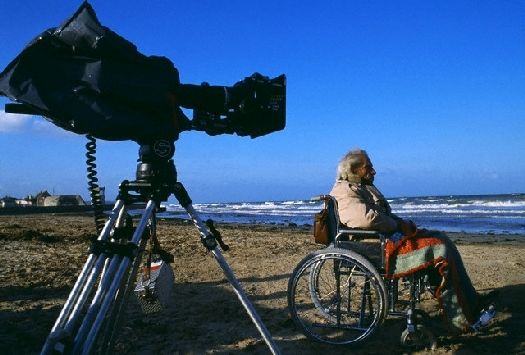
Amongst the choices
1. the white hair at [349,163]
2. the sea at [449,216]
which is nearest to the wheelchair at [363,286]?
the white hair at [349,163]

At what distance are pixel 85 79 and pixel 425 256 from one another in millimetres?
2631

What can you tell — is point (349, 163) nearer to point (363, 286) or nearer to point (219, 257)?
point (363, 286)

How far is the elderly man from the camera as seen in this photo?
3219 millimetres

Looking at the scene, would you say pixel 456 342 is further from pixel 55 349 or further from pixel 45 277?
pixel 45 277

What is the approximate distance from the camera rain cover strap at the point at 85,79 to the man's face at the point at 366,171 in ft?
7.70

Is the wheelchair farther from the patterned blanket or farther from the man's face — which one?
the man's face

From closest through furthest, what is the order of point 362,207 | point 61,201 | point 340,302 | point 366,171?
1. point 362,207
2. point 340,302
3. point 366,171
4. point 61,201

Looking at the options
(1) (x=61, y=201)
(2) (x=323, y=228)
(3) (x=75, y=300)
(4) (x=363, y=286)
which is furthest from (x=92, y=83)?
(1) (x=61, y=201)

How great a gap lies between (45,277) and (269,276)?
3.07m

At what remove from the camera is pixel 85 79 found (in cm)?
197

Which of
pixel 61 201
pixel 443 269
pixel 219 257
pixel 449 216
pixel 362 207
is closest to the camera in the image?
pixel 219 257

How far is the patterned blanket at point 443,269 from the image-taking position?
3213 millimetres

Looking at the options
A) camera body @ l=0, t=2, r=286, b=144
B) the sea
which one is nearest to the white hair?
camera body @ l=0, t=2, r=286, b=144

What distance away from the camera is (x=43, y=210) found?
27766mm
